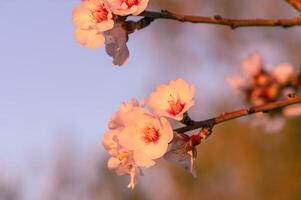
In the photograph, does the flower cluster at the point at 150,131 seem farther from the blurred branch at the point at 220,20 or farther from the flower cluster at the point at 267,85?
the flower cluster at the point at 267,85

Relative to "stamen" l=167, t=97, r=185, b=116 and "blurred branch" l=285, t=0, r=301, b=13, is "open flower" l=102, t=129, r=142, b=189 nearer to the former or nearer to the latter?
"stamen" l=167, t=97, r=185, b=116

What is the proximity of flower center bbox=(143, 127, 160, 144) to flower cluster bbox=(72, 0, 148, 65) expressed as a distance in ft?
0.69

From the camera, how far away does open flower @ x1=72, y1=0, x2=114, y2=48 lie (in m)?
1.62

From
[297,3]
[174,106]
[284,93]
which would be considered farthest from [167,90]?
[284,93]

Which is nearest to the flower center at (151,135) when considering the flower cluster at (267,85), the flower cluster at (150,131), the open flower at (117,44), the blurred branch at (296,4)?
the flower cluster at (150,131)

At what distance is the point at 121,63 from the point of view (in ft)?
5.59

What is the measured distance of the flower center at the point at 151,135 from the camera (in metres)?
1.56

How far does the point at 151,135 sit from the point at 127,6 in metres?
0.30

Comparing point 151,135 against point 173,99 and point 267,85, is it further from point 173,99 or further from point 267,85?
point 267,85

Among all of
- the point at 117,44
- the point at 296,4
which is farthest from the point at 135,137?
the point at 296,4

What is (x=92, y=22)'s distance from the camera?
168cm

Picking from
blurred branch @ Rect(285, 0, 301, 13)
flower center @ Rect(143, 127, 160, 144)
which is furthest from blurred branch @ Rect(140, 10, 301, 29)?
flower center @ Rect(143, 127, 160, 144)

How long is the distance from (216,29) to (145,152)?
7.51 m

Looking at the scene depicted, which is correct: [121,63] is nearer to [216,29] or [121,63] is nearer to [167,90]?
[167,90]
